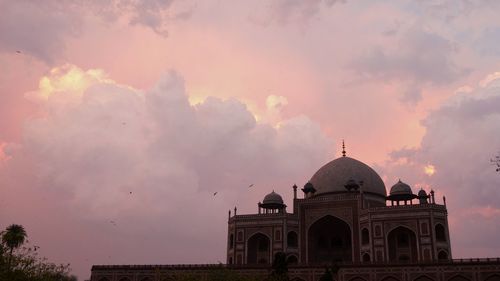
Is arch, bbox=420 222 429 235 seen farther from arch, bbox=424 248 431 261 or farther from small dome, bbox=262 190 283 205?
small dome, bbox=262 190 283 205

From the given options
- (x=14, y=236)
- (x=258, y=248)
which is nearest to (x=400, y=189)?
(x=258, y=248)

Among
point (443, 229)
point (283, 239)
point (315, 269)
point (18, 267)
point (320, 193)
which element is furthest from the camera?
point (320, 193)

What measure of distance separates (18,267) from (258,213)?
36.0 metres

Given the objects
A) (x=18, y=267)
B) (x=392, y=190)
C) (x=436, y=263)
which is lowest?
(x=18, y=267)

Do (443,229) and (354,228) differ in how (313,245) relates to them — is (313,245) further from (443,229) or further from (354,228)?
(443,229)

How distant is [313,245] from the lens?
63562 mm

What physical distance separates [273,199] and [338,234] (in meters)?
9.32

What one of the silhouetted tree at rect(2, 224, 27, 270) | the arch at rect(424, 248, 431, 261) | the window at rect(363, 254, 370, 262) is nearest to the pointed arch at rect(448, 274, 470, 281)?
the arch at rect(424, 248, 431, 261)

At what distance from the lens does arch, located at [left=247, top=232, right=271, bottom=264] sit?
207 ft

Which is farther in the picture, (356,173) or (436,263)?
(356,173)

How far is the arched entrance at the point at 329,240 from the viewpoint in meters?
63.1

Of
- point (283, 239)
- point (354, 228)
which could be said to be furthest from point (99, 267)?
point (354, 228)

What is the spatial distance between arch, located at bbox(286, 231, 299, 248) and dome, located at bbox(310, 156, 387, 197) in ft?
27.4

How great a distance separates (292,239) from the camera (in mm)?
62906
